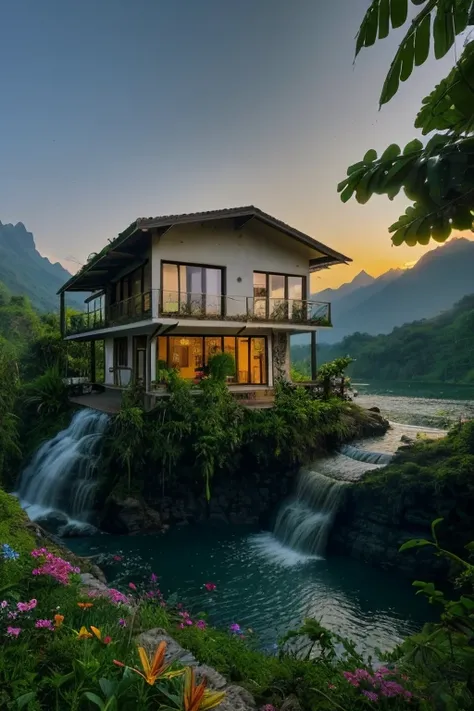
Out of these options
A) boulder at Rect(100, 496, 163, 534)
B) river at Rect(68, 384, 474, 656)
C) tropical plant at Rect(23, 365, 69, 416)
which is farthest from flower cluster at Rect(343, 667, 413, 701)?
tropical plant at Rect(23, 365, 69, 416)

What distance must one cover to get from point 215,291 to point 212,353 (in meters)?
2.76

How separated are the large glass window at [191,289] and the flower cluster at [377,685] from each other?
46.6ft

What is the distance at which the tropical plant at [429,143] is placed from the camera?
5.98ft

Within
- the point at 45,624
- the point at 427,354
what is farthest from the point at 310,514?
the point at 427,354

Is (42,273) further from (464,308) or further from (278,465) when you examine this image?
(278,465)

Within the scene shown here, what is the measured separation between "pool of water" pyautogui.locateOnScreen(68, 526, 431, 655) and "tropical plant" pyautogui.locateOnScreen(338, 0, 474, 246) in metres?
7.37

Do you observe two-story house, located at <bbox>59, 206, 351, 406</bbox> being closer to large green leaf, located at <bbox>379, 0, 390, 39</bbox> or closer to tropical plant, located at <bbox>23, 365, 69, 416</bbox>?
tropical plant, located at <bbox>23, 365, 69, 416</bbox>

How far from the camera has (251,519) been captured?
13750mm

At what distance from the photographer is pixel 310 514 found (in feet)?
40.7

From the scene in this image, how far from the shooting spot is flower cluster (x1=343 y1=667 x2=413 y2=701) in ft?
9.93

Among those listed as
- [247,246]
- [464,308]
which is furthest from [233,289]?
[464,308]

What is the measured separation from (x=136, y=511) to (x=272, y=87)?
60.8ft

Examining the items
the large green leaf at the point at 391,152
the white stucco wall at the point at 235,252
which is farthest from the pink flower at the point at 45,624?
the white stucco wall at the point at 235,252

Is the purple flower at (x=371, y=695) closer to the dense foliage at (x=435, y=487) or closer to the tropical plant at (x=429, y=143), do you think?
the tropical plant at (x=429, y=143)
